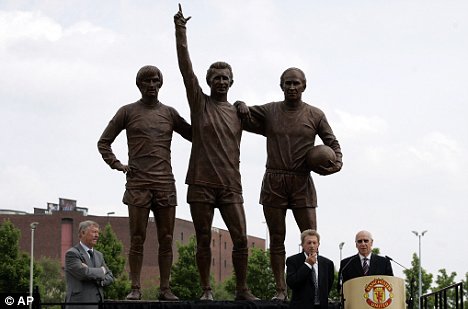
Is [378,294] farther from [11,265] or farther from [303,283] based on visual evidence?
[11,265]

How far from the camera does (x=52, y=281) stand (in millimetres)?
63625

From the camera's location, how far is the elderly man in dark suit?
10969mm

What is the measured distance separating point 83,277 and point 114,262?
124 feet

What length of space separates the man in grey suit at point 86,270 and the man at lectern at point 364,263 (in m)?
2.90

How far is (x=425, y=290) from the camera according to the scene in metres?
53.5

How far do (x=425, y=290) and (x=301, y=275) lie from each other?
44.0 metres

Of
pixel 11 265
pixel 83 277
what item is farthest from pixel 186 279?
pixel 83 277

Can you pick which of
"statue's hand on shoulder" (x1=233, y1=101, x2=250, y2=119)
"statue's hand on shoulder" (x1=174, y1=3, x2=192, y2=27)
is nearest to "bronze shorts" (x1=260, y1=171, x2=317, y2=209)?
"statue's hand on shoulder" (x1=233, y1=101, x2=250, y2=119)

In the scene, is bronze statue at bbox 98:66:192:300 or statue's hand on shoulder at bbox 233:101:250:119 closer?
bronze statue at bbox 98:66:192:300

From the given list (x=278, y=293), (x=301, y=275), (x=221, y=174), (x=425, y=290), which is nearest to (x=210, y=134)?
(x=221, y=174)

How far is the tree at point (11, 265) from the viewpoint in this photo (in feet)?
154

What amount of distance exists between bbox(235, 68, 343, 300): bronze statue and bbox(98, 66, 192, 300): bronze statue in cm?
121

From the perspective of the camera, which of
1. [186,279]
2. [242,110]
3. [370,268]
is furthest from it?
[186,279]

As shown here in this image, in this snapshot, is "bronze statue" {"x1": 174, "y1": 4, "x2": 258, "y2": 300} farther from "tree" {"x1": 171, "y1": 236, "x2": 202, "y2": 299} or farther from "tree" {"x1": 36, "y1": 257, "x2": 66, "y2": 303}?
"tree" {"x1": 36, "y1": 257, "x2": 66, "y2": 303}
